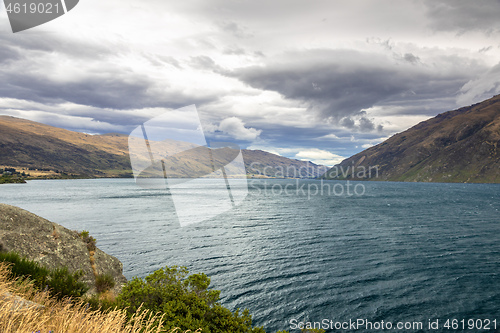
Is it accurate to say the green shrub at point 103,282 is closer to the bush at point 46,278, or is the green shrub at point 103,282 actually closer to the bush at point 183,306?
the bush at point 183,306

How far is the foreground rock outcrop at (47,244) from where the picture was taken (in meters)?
17.2

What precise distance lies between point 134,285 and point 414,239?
55.2 metres

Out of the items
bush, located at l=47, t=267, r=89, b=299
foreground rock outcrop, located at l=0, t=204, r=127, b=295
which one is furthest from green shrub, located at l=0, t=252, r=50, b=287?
foreground rock outcrop, located at l=0, t=204, r=127, b=295

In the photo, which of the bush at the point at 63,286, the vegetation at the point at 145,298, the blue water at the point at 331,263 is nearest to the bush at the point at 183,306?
the vegetation at the point at 145,298

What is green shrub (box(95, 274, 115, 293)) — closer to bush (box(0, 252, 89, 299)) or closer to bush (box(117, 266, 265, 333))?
bush (box(117, 266, 265, 333))

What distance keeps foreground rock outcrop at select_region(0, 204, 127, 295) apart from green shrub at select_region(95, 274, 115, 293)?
0.34 m

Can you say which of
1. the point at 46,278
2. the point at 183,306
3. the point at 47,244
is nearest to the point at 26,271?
the point at 46,278

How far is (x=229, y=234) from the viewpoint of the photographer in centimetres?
5503

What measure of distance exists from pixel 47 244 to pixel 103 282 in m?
5.22

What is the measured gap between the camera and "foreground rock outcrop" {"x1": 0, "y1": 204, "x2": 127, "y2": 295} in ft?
56.4

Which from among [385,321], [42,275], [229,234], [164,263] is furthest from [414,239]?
[42,275]

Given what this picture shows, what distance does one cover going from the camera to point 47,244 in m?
19.1

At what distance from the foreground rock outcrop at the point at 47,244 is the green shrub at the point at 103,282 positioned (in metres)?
0.34

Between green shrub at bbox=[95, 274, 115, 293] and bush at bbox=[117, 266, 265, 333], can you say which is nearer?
bush at bbox=[117, 266, 265, 333]
